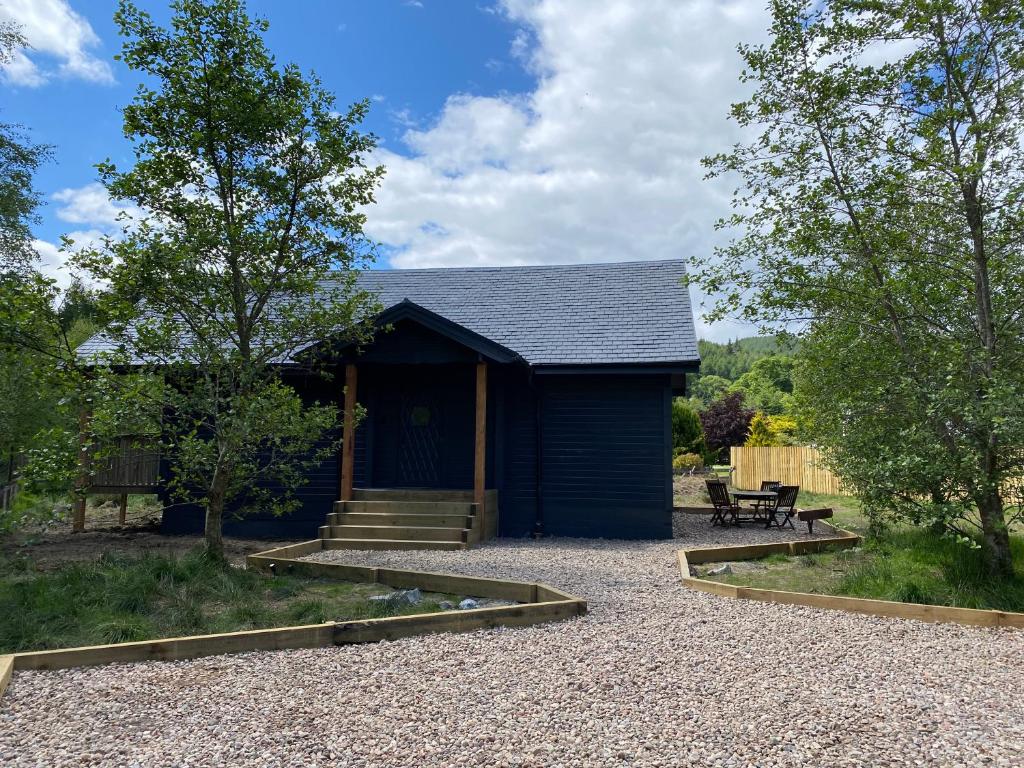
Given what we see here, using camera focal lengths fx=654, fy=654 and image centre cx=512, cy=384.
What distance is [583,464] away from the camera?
434 inches

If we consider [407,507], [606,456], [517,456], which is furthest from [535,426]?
[407,507]

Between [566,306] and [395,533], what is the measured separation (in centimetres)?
574

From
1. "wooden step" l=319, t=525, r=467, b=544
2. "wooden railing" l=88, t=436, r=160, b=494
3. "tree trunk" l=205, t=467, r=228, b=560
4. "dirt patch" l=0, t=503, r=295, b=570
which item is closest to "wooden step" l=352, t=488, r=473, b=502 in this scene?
"wooden step" l=319, t=525, r=467, b=544

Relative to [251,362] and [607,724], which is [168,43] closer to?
[251,362]

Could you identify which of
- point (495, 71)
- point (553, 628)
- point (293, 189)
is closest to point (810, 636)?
point (553, 628)

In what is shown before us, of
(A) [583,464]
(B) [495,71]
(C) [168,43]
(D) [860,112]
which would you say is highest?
(B) [495,71]

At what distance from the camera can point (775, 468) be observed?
23438 millimetres

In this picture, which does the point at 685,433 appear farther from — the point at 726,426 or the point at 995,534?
the point at 995,534

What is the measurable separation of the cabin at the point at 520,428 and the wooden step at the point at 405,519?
0.96 feet

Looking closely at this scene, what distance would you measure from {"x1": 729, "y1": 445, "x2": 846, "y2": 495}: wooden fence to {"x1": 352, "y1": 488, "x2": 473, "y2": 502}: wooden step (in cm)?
1605

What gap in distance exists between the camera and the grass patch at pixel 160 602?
4688mm

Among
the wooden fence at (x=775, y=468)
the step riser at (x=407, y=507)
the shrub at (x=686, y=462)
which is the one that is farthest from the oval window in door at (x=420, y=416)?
the wooden fence at (x=775, y=468)

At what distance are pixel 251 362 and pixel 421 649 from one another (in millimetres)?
3966

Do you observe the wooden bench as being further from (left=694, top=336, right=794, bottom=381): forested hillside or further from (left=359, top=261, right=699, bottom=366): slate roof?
(left=694, top=336, right=794, bottom=381): forested hillside
